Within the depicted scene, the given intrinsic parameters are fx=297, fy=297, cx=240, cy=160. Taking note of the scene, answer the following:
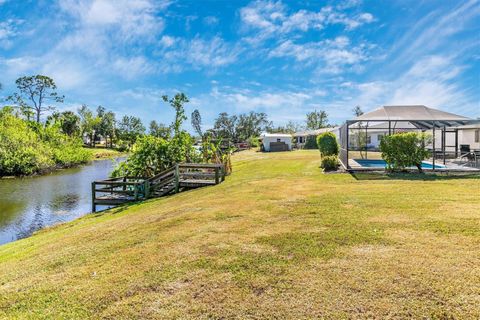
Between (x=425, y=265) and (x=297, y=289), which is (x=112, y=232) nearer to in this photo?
(x=297, y=289)

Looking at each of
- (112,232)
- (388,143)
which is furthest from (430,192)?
(112,232)

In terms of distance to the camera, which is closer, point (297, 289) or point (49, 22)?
point (297, 289)

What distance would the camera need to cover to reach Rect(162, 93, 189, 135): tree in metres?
16.7

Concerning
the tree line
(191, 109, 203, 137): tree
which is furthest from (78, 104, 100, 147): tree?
(191, 109, 203, 137): tree

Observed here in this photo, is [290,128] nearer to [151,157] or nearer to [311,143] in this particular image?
[311,143]

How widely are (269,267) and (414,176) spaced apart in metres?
9.85

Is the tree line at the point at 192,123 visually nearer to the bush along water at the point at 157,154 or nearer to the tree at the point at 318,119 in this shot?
the tree at the point at 318,119

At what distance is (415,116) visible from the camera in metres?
13.7

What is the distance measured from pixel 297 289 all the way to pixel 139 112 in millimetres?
89355

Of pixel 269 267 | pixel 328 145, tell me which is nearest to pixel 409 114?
pixel 328 145

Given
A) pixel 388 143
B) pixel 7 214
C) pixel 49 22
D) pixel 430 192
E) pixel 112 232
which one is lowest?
pixel 7 214

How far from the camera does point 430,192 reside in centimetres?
784

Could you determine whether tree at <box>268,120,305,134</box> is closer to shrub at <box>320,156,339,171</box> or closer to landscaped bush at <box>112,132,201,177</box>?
shrub at <box>320,156,339,171</box>

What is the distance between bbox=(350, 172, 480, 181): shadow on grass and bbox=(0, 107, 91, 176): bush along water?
30222 millimetres
